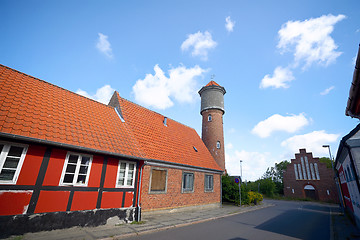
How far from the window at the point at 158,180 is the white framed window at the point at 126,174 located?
1.99 meters

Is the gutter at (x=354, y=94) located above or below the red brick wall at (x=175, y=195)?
above

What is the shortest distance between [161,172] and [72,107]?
6.71m

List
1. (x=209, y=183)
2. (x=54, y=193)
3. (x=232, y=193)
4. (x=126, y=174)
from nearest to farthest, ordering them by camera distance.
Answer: (x=54, y=193), (x=126, y=174), (x=209, y=183), (x=232, y=193)

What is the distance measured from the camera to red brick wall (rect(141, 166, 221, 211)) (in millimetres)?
10336

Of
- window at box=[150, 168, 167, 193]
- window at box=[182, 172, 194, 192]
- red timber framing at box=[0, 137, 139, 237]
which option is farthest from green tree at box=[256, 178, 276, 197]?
red timber framing at box=[0, 137, 139, 237]

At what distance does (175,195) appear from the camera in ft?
39.8

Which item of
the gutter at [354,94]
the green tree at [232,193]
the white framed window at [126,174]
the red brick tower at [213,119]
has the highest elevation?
the red brick tower at [213,119]

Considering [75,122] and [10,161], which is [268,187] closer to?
[75,122]

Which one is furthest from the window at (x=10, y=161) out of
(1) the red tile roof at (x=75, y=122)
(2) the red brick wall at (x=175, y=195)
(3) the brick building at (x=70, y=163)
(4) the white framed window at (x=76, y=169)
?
(2) the red brick wall at (x=175, y=195)

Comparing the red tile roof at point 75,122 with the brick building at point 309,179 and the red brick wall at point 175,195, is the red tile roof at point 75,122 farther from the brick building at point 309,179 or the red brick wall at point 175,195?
the brick building at point 309,179

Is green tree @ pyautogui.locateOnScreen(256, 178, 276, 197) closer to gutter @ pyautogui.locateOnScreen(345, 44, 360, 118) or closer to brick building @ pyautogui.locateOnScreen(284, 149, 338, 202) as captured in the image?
brick building @ pyautogui.locateOnScreen(284, 149, 338, 202)

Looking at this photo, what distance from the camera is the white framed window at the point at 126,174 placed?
28.4 ft

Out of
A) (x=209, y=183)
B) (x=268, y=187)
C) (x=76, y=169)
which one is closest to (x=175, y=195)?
(x=209, y=183)

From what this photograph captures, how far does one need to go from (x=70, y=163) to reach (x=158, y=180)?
5.63 metres
